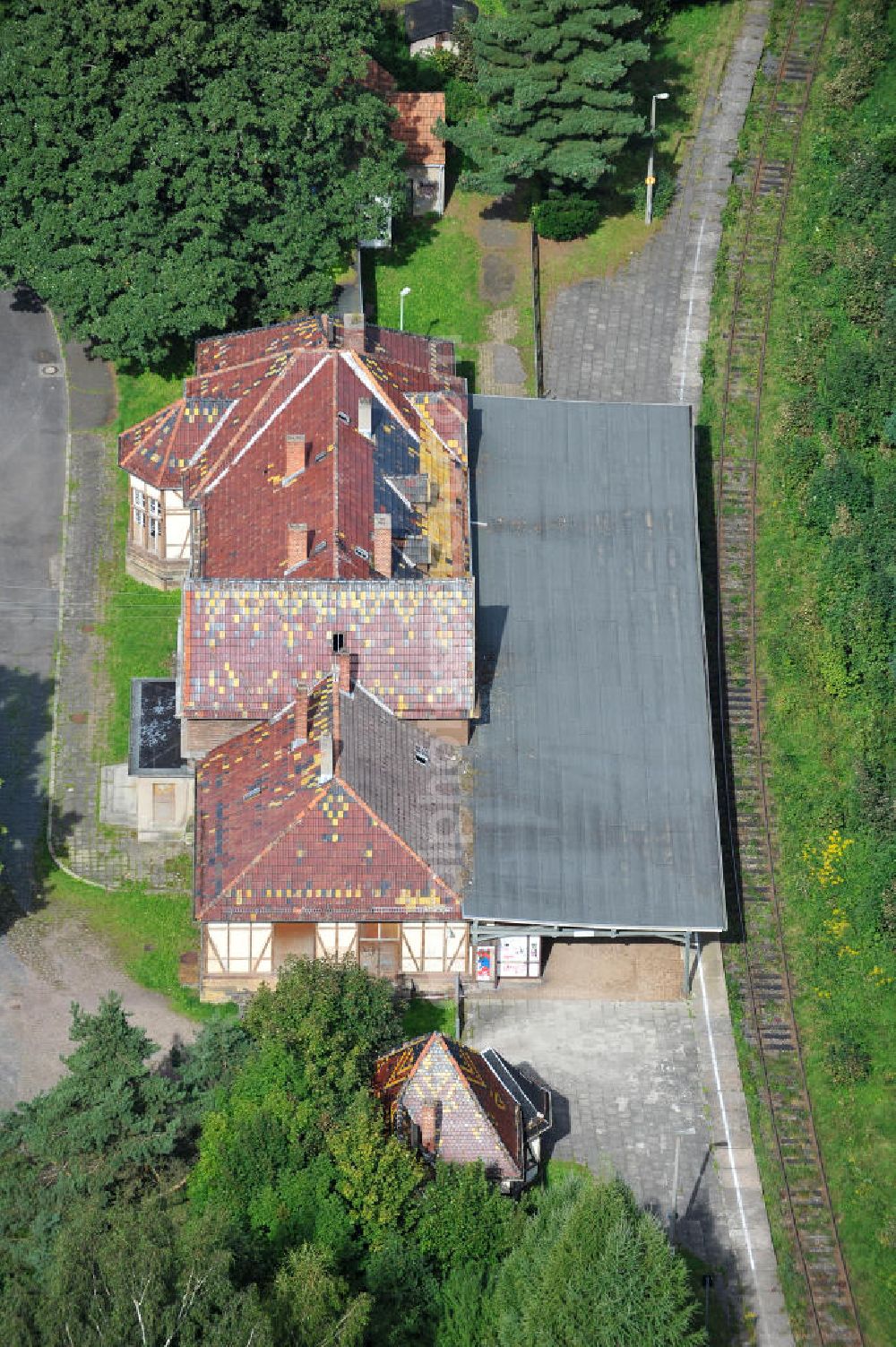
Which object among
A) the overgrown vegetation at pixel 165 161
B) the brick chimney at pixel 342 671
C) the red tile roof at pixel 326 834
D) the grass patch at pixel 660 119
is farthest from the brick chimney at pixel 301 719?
Answer: the grass patch at pixel 660 119

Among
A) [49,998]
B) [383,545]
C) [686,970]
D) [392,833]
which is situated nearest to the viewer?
[392,833]

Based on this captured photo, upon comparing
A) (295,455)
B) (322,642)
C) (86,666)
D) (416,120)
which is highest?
(416,120)

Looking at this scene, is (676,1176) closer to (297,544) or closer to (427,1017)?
(427,1017)

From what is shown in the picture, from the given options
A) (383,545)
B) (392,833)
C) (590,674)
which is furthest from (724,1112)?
(383,545)

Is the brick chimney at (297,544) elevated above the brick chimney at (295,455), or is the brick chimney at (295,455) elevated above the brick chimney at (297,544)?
the brick chimney at (295,455)

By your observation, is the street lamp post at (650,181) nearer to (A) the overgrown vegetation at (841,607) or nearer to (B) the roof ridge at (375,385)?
(A) the overgrown vegetation at (841,607)
